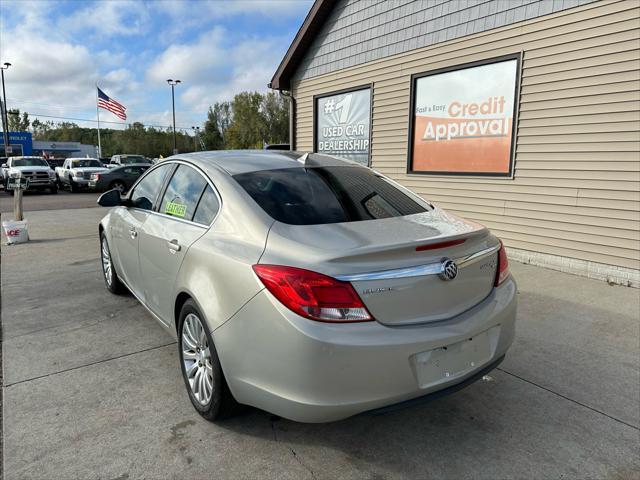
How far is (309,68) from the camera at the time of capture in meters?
10.7

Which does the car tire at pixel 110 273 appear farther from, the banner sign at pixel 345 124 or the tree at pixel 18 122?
the tree at pixel 18 122

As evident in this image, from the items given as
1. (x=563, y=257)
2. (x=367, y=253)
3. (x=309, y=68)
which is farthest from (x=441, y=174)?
(x=367, y=253)

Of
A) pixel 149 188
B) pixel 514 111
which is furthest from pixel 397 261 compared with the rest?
pixel 514 111

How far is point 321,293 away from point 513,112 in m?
5.91

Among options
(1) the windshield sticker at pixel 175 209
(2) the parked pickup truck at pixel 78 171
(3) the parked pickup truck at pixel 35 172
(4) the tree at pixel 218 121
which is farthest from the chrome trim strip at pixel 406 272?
(4) the tree at pixel 218 121

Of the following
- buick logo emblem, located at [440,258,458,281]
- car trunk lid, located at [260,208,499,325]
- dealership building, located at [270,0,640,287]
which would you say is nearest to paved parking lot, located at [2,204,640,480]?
car trunk lid, located at [260,208,499,325]

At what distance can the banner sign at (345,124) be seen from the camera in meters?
9.42

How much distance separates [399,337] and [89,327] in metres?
3.27

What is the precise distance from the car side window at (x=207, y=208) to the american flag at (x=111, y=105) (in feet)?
101

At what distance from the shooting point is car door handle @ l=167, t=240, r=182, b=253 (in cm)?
291

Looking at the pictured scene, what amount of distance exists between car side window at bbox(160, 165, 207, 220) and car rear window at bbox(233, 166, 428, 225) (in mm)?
401

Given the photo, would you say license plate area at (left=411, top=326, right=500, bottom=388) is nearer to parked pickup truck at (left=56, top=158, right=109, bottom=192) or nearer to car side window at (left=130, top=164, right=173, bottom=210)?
car side window at (left=130, top=164, right=173, bottom=210)

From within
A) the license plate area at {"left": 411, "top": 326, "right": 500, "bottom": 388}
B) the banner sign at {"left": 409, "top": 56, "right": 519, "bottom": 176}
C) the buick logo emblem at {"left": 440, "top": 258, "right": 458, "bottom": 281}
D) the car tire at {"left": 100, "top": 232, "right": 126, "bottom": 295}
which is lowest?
the car tire at {"left": 100, "top": 232, "right": 126, "bottom": 295}

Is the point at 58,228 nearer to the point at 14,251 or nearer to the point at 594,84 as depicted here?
the point at 14,251
